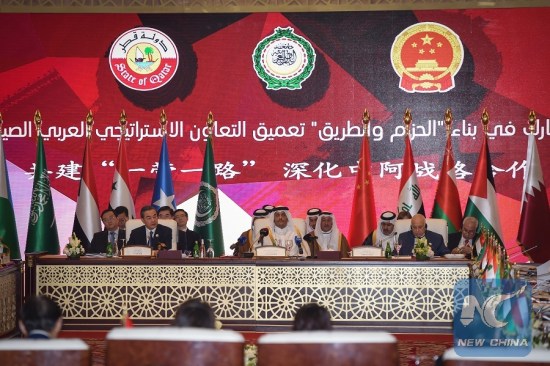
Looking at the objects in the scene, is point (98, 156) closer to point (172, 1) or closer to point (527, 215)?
point (172, 1)

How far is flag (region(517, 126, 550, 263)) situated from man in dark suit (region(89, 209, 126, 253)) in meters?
3.77

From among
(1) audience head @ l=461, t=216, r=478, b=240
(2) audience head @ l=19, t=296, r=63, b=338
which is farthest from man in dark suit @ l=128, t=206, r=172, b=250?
(2) audience head @ l=19, t=296, r=63, b=338

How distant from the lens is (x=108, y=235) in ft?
24.2

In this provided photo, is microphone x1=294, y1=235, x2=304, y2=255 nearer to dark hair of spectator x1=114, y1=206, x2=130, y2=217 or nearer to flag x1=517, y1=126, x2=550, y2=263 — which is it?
dark hair of spectator x1=114, y1=206, x2=130, y2=217

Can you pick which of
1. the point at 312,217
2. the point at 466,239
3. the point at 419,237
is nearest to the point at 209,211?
the point at 312,217

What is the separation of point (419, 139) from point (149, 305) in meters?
3.54

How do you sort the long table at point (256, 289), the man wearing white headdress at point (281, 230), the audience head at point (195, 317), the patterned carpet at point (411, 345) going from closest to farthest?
the audience head at point (195, 317) < the patterned carpet at point (411, 345) < the long table at point (256, 289) < the man wearing white headdress at point (281, 230)

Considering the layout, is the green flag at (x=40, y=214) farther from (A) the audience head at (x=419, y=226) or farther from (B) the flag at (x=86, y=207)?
(A) the audience head at (x=419, y=226)

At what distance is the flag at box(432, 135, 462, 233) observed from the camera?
26.2ft

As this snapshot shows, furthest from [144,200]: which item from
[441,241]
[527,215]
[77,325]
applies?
[527,215]

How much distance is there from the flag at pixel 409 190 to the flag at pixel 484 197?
1.55ft

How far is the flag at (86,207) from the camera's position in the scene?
8.18 meters

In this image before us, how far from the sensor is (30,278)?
254 inches

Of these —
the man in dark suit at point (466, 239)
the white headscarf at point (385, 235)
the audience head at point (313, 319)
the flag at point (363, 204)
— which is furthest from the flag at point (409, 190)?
the audience head at point (313, 319)
